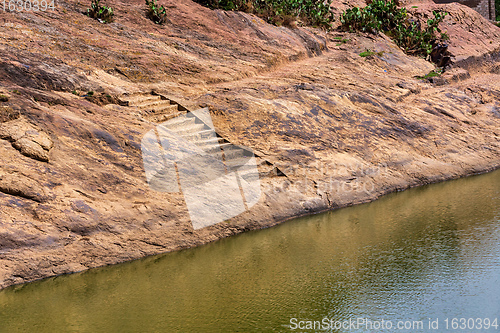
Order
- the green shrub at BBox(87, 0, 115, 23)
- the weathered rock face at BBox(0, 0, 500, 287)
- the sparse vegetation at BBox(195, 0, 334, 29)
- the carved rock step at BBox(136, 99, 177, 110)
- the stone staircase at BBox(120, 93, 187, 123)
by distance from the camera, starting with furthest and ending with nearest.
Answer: the sparse vegetation at BBox(195, 0, 334, 29), the green shrub at BBox(87, 0, 115, 23), the carved rock step at BBox(136, 99, 177, 110), the stone staircase at BBox(120, 93, 187, 123), the weathered rock face at BBox(0, 0, 500, 287)

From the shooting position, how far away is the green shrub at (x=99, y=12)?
1975cm

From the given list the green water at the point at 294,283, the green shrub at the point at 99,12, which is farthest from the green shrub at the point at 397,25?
the green water at the point at 294,283

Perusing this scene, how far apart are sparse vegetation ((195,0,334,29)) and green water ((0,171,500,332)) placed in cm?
1445

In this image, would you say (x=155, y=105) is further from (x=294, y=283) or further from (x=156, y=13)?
(x=294, y=283)

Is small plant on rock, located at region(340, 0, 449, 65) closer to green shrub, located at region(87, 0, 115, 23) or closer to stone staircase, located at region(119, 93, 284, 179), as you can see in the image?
green shrub, located at region(87, 0, 115, 23)

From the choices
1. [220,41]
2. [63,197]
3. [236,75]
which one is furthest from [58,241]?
[220,41]

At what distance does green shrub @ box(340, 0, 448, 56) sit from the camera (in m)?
27.8

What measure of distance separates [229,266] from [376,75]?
599 inches

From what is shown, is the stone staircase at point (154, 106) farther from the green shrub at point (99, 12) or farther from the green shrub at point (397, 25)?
the green shrub at point (397, 25)

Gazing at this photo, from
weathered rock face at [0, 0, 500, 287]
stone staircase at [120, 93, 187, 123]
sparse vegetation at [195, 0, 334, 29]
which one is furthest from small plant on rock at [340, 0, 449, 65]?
stone staircase at [120, 93, 187, 123]

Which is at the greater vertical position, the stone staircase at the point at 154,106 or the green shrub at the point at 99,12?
the green shrub at the point at 99,12

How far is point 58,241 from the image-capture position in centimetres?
1125

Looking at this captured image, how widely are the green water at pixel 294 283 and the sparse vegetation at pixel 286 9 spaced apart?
14448 mm

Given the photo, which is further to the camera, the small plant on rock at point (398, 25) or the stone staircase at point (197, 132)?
the small plant on rock at point (398, 25)
